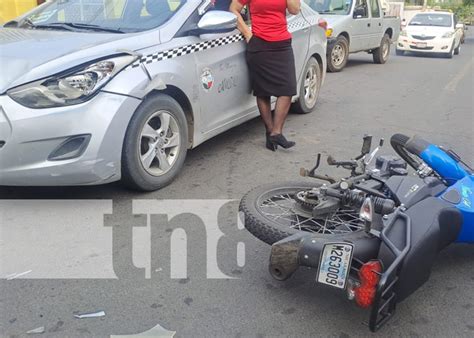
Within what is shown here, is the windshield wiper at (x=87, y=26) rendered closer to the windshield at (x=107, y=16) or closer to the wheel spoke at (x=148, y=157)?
the windshield at (x=107, y=16)

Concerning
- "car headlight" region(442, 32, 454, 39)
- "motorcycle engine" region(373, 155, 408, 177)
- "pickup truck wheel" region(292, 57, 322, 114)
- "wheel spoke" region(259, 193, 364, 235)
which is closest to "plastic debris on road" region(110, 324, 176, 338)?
"wheel spoke" region(259, 193, 364, 235)

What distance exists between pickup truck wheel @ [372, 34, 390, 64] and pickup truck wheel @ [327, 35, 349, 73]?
2081mm

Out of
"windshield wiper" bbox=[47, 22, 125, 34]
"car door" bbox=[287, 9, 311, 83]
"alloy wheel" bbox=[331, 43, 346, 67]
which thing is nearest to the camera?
"windshield wiper" bbox=[47, 22, 125, 34]

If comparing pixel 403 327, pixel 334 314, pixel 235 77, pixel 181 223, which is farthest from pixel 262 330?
pixel 235 77

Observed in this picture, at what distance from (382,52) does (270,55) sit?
9.52 meters

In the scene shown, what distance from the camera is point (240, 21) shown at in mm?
4980

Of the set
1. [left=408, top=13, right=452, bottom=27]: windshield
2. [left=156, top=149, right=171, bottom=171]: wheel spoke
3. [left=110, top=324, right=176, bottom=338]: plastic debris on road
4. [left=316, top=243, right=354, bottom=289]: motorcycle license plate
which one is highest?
[left=316, top=243, right=354, bottom=289]: motorcycle license plate

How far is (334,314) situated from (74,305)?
134 cm

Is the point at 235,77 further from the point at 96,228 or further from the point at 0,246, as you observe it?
the point at 0,246

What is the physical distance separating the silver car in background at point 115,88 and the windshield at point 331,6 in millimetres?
7220

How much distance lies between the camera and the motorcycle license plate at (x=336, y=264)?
90.1 inches

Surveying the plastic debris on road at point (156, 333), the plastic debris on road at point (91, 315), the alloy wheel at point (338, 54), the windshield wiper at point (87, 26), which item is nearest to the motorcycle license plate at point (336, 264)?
the plastic debris on road at point (156, 333)

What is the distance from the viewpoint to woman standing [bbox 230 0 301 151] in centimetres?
497

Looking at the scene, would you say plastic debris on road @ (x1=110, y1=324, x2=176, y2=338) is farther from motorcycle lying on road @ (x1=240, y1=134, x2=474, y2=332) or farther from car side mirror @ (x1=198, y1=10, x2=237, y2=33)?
car side mirror @ (x1=198, y1=10, x2=237, y2=33)
